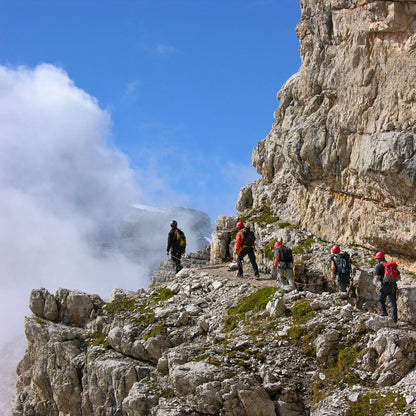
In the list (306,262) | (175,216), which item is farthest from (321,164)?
(175,216)

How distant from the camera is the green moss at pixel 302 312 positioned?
19719 millimetres

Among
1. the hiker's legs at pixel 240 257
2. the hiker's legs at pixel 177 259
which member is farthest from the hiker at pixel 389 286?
the hiker's legs at pixel 177 259

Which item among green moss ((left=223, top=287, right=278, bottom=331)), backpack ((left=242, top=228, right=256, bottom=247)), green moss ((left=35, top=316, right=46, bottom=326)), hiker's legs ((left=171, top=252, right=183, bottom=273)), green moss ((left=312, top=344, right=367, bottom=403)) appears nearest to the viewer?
green moss ((left=312, top=344, right=367, bottom=403))

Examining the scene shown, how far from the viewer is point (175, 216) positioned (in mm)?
199875

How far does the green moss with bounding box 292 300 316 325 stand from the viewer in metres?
19.7

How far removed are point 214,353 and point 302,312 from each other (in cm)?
398

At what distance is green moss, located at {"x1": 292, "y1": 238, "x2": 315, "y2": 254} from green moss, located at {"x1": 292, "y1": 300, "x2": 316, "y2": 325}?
10106 millimetres

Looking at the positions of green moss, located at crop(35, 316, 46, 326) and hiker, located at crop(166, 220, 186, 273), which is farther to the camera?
hiker, located at crop(166, 220, 186, 273)

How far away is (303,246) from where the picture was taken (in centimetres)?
3136

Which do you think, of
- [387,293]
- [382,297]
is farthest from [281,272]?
[387,293]

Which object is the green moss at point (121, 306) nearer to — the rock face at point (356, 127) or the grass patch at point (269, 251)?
the grass patch at point (269, 251)

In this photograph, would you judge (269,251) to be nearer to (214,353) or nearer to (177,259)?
(177,259)

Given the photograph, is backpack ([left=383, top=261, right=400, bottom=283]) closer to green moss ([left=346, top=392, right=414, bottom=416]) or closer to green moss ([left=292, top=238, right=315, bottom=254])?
green moss ([left=346, top=392, right=414, bottom=416])

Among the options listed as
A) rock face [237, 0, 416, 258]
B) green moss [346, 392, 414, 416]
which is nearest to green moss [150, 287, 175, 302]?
rock face [237, 0, 416, 258]
